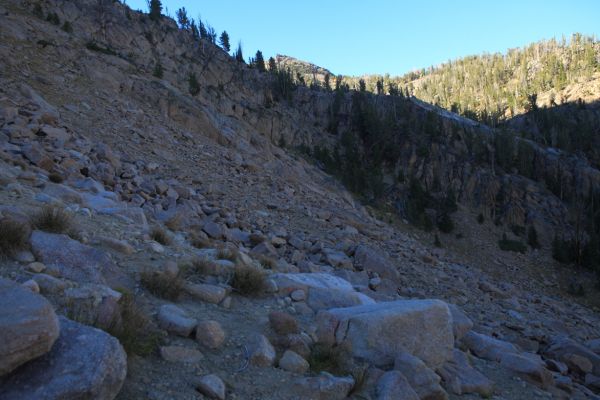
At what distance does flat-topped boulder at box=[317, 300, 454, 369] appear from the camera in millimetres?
4227

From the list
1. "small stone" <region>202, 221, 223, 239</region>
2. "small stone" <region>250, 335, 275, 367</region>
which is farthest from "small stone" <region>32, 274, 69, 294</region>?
"small stone" <region>202, 221, 223, 239</region>

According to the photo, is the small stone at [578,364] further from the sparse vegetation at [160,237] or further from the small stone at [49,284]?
the small stone at [49,284]

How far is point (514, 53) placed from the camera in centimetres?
9262

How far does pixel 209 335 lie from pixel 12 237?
7.12 feet

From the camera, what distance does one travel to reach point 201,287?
469 cm

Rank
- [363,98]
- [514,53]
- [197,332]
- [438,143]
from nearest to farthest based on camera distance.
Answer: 1. [197,332]
2. [438,143]
3. [363,98]
4. [514,53]

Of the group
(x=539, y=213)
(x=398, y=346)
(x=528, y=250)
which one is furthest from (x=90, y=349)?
(x=539, y=213)

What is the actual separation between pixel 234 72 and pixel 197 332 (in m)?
34.6

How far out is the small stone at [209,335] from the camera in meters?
3.53

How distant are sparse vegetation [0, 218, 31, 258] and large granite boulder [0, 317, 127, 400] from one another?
1789mm

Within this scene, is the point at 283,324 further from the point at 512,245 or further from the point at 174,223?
the point at 512,245

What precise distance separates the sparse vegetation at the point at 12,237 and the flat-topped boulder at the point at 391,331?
3098mm

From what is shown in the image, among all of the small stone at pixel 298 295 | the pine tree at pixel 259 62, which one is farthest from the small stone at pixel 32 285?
the pine tree at pixel 259 62

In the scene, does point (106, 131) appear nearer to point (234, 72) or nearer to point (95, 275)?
point (95, 275)
